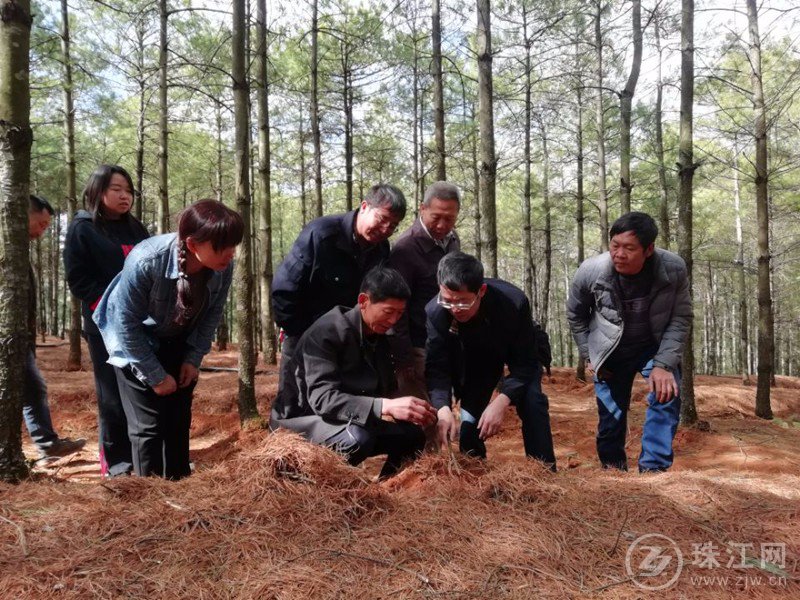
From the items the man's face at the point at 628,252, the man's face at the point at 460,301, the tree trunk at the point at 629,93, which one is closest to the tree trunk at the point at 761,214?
the tree trunk at the point at 629,93

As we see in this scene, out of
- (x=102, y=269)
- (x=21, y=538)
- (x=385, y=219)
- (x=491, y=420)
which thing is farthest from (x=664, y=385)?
(x=102, y=269)

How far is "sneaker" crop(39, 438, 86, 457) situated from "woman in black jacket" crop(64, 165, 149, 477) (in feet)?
3.46

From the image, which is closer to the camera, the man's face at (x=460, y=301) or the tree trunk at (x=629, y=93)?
the man's face at (x=460, y=301)

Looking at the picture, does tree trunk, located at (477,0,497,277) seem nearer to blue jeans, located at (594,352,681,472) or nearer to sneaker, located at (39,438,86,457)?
blue jeans, located at (594,352,681,472)

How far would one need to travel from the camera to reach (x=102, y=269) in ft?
11.2

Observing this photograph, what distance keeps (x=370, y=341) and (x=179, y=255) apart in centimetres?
114

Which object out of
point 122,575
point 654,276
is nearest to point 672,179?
point 654,276

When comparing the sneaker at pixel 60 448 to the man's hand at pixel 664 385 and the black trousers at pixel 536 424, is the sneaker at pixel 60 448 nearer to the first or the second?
the black trousers at pixel 536 424

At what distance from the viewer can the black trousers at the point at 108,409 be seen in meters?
3.29

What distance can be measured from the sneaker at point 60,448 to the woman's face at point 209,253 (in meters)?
2.78

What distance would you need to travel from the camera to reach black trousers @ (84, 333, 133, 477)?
3285mm

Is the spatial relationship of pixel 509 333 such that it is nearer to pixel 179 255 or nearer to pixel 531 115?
pixel 179 255

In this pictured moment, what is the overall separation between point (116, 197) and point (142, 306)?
4.16 feet

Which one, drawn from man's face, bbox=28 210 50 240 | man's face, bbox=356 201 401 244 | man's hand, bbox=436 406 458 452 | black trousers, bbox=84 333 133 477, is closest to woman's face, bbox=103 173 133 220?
man's face, bbox=28 210 50 240
